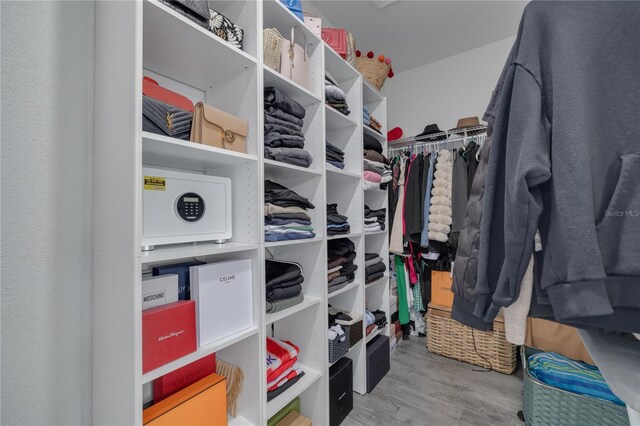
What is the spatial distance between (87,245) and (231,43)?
913mm

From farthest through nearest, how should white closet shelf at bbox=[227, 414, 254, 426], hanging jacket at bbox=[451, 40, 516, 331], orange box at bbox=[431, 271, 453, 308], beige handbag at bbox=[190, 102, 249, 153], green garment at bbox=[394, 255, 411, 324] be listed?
green garment at bbox=[394, 255, 411, 324]
orange box at bbox=[431, 271, 453, 308]
white closet shelf at bbox=[227, 414, 254, 426]
beige handbag at bbox=[190, 102, 249, 153]
hanging jacket at bbox=[451, 40, 516, 331]

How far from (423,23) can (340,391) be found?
8.93 ft

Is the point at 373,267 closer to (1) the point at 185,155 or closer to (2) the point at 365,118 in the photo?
(2) the point at 365,118

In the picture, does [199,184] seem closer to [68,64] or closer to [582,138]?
[68,64]

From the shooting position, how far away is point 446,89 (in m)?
2.77

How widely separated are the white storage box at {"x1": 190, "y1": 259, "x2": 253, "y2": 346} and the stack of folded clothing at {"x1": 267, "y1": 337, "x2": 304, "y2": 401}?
299mm

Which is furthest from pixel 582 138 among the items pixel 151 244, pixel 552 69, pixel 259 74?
pixel 151 244

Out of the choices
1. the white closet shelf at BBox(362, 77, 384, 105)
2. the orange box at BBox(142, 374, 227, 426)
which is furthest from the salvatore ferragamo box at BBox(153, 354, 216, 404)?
the white closet shelf at BBox(362, 77, 384, 105)

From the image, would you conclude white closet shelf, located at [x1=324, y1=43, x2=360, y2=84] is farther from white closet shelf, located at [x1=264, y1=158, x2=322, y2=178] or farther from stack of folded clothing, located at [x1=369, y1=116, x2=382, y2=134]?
white closet shelf, located at [x1=264, y1=158, x2=322, y2=178]

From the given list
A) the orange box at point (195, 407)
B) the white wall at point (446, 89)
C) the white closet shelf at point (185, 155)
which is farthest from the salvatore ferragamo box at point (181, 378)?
the white wall at point (446, 89)

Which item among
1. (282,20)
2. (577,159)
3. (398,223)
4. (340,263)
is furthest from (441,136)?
(577,159)

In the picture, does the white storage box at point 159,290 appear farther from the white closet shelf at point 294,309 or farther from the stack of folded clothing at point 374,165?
the stack of folded clothing at point 374,165

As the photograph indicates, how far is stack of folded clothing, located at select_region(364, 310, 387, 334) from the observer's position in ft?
6.46

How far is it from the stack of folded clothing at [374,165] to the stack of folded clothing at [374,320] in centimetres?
90
